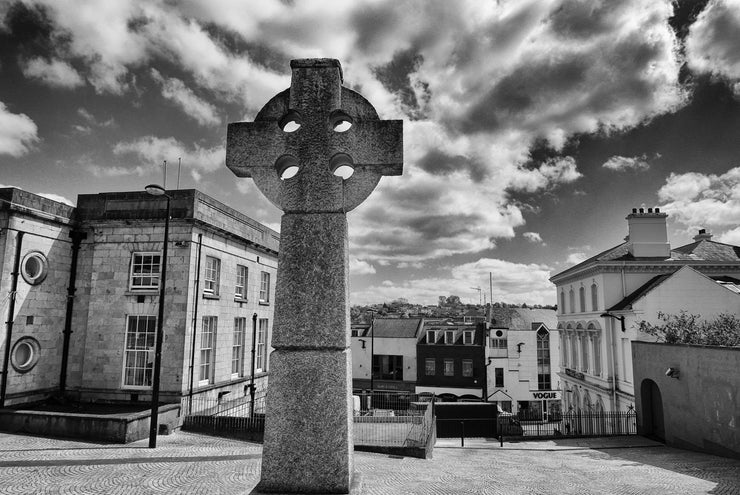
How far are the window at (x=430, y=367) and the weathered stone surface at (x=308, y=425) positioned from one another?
4224 centimetres

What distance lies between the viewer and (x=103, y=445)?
12.0 m

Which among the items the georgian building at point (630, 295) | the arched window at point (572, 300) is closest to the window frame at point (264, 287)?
the georgian building at point (630, 295)

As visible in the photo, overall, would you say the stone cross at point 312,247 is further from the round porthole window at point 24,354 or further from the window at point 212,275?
the round porthole window at point 24,354

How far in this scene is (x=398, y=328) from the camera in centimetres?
4738

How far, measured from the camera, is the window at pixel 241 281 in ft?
68.3

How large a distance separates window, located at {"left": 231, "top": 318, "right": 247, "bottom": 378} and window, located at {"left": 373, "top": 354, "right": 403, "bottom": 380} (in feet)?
88.1

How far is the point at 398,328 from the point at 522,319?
12950 mm

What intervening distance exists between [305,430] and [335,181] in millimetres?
2102

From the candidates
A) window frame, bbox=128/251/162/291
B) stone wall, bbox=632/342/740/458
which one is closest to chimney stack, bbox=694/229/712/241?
stone wall, bbox=632/342/740/458

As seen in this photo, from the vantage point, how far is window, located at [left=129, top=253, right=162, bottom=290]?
17.2 meters

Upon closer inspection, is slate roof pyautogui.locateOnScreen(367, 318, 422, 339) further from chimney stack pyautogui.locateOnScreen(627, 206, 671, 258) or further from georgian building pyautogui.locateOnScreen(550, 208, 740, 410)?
chimney stack pyautogui.locateOnScreen(627, 206, 671, 258)

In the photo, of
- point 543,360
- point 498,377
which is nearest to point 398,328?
point 498,377

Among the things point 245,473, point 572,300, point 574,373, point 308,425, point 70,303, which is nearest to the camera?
point 308,425

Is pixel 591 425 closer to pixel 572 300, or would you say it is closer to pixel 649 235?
pixel 572 300
